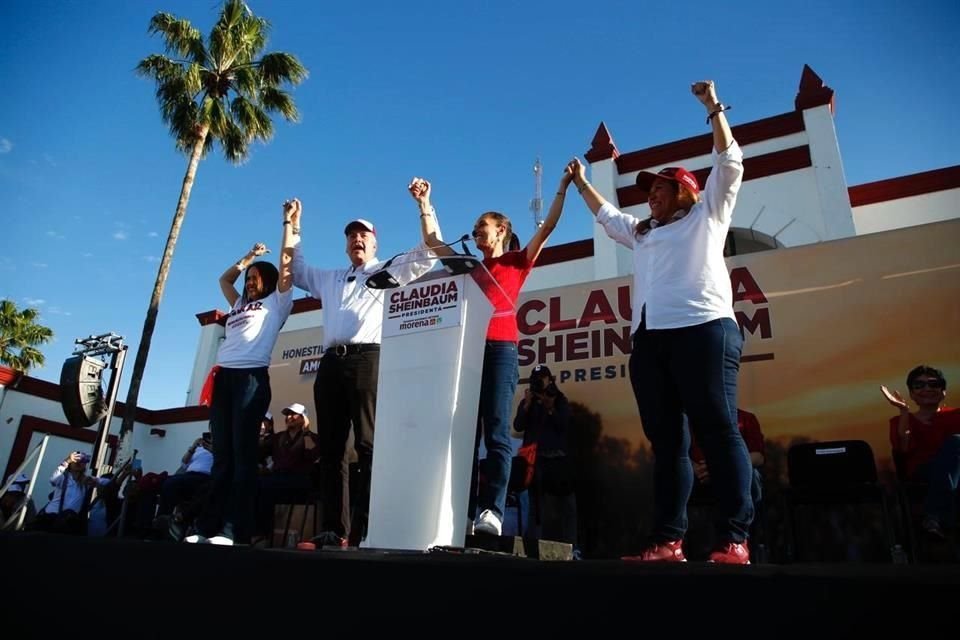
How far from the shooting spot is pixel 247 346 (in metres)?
3.22

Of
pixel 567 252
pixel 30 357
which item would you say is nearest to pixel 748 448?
pixel 567 252

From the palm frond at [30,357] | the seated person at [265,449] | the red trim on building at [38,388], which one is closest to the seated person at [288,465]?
the seated person at [265,449]

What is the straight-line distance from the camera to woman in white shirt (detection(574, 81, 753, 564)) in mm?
2039

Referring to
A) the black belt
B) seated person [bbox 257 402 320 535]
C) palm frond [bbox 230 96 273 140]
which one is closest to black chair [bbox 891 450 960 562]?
the black belt

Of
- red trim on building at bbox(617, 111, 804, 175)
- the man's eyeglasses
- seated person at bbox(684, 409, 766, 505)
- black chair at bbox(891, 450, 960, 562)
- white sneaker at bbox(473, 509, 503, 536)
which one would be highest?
red trim on building at bbox(617, 111, 804, 175)

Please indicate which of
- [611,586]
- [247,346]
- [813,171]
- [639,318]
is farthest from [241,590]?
[813,171]

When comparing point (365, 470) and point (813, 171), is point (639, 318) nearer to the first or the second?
point (365, 470)

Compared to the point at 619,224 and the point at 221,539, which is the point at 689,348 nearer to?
the point at 619,224

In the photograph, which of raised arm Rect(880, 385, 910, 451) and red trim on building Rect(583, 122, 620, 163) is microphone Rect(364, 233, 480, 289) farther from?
red trim on building Rect(583, 122, 620, 163)

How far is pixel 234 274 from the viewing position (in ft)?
12.4

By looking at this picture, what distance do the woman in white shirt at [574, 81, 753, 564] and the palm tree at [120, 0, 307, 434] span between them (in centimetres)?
1046

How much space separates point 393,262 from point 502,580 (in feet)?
5.81

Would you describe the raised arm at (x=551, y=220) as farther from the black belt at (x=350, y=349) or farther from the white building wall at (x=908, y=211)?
the white building wall at (x=908, y=211)

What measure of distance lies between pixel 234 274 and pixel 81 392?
6.23 m
